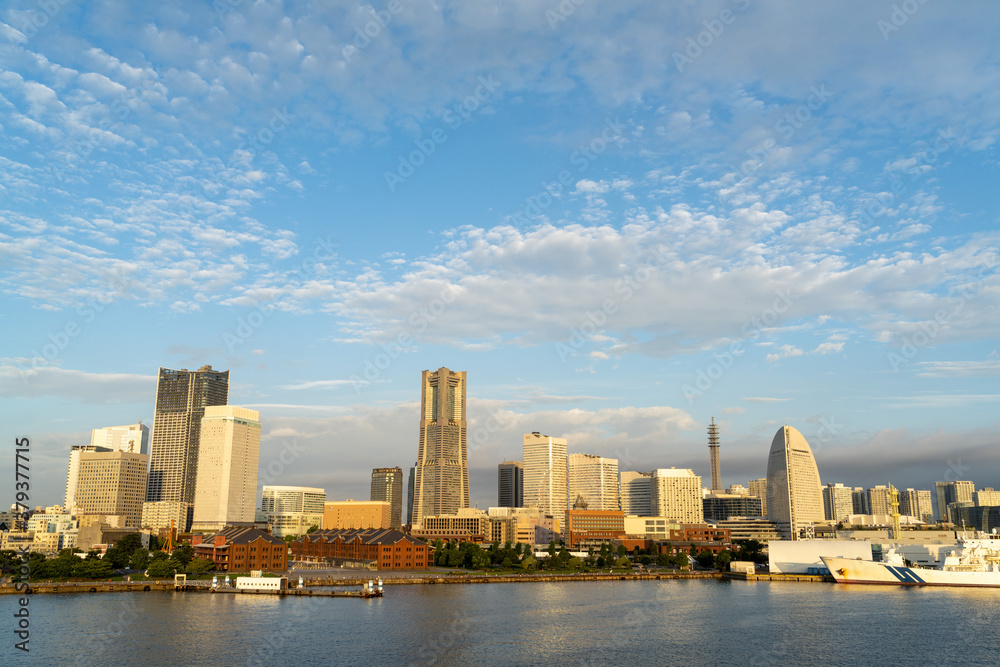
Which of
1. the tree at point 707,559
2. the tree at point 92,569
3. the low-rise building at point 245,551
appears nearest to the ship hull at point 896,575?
the tree at point 707,559

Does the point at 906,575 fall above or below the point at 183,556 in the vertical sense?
below

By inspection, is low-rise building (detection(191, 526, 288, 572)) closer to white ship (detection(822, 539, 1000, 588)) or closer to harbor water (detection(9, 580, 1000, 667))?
harbor water (detection(9, 580, 1000, 667))

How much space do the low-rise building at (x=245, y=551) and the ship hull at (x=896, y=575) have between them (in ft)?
304

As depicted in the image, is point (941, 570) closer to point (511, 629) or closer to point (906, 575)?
point (906, 575)

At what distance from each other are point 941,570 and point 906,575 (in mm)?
5050

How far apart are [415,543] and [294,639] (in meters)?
85.9

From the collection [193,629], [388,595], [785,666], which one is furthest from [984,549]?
[193,629]

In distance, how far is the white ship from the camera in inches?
4227

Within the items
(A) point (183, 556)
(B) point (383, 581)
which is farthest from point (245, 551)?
(B) point (383, 581)

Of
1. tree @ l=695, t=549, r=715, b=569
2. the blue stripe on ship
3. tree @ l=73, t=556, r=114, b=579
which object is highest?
tree @ l=73, t=556, r=114, b=579

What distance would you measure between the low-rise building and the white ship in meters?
93.2

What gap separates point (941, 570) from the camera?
11094cm

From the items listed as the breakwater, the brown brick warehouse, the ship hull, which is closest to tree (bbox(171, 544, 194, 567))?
the breakwater

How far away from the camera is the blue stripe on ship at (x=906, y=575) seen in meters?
113
